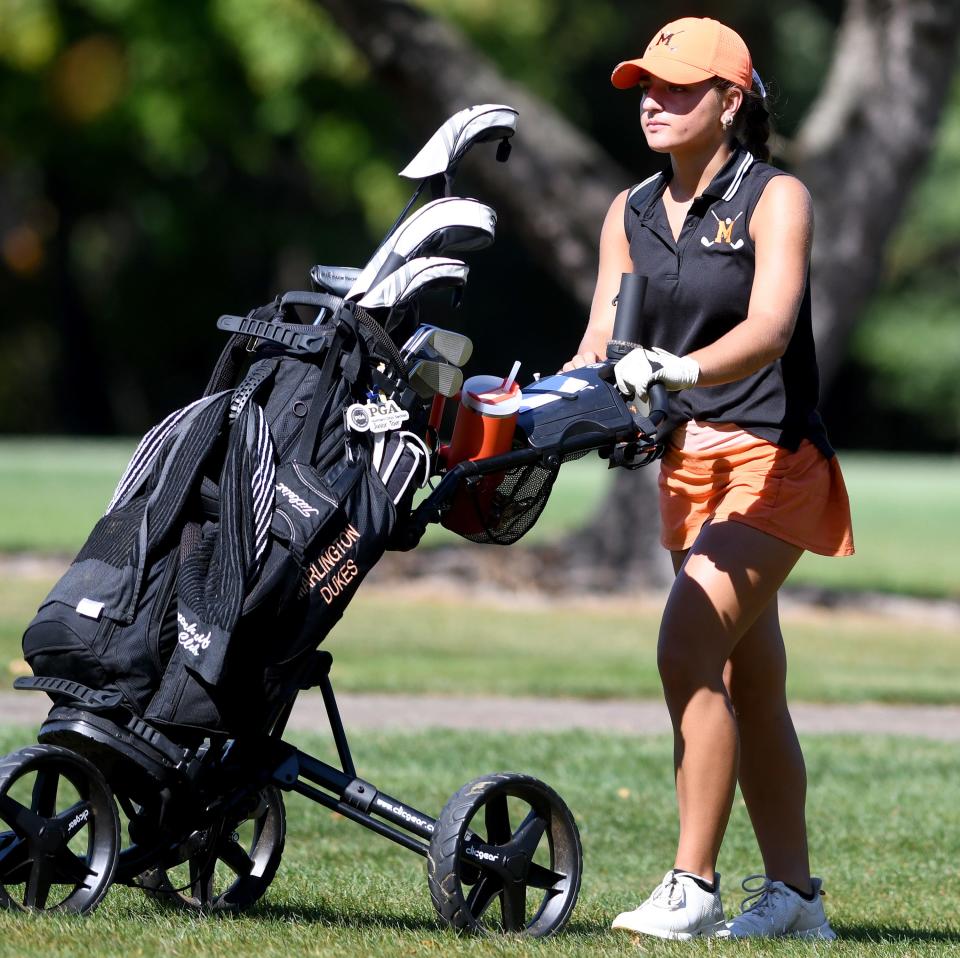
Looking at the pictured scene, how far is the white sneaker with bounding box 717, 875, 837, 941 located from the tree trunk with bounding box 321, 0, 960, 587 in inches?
361

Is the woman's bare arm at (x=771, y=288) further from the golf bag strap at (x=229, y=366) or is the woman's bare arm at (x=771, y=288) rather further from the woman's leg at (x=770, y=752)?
the golf bag strap at (x=229, y=366)

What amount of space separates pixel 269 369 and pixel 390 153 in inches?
1022

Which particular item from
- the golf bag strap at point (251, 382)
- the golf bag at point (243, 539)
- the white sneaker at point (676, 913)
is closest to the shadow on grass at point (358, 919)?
the white sneaker at point (676, 913)

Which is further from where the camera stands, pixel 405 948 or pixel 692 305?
pixel 692 305

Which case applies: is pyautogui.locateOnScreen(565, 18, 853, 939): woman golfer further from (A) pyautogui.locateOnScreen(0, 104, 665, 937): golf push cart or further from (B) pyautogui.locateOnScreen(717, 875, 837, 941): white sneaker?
(A) pyautogui.locateOnScreen(0, 104, 665, 937): golf push cart

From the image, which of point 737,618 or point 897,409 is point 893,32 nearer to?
point 737,618

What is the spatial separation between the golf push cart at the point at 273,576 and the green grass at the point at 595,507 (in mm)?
10987

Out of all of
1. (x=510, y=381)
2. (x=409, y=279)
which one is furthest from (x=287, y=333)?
(x=510, y=381)

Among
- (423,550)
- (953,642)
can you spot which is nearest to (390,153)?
(423,550)

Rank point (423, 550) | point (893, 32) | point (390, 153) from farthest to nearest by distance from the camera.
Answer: point (390, 153)
point (423, 550)
point (893, 32)

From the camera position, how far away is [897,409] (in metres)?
43.4

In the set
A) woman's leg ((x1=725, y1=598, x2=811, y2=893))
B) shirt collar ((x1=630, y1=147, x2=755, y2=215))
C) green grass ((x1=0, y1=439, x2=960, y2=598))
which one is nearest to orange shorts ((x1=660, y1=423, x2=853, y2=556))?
woman's leg ((x1=725, y1=598, x2=811, y2=893))

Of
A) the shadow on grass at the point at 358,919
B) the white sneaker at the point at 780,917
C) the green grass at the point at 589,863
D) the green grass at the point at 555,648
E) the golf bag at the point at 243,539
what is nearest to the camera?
the golf bag at the point at 243,539

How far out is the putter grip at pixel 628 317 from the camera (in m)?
4.19
